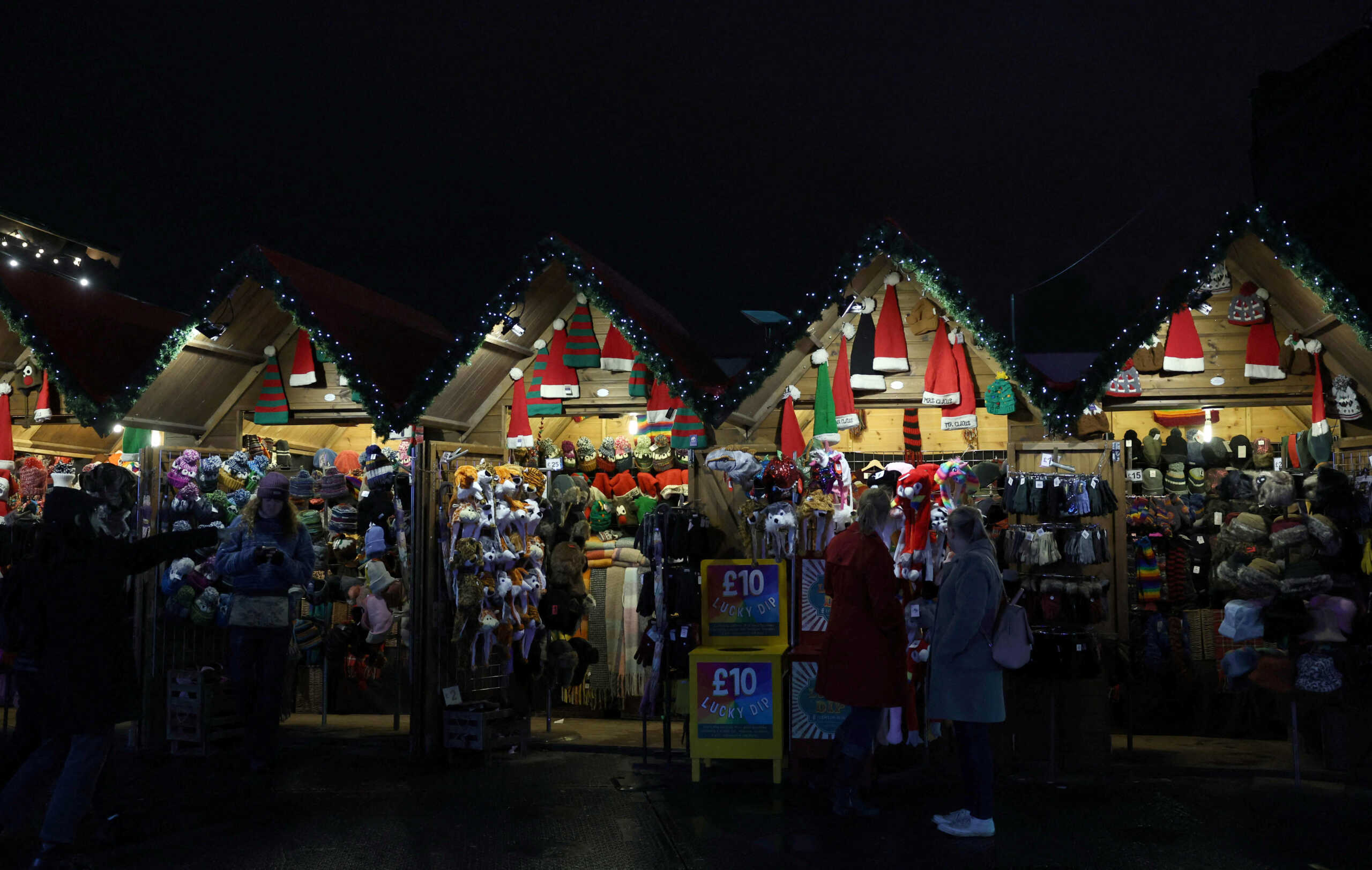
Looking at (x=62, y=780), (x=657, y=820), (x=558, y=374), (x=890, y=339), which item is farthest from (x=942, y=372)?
(x=62, y=780)

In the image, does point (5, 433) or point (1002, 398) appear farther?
point (5, 433)

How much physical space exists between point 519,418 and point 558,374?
0.48 m

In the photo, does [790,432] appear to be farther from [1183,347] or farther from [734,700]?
[1183,347]

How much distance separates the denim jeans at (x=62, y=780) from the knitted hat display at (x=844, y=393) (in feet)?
17.3

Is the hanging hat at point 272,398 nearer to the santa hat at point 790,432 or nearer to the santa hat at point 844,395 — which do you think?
the santa hat at point 790,432

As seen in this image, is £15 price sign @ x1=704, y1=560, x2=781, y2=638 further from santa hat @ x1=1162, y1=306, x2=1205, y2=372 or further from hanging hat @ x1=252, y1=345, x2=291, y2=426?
hanging hat @ x1=252, y1=345, x2=291, y2=426

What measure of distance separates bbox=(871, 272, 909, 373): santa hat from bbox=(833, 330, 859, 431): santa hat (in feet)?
0.80

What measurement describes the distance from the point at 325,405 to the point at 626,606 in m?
3.05

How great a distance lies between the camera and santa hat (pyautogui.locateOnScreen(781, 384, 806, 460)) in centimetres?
830

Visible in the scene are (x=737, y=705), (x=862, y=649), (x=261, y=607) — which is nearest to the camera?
(x=862, y=649)

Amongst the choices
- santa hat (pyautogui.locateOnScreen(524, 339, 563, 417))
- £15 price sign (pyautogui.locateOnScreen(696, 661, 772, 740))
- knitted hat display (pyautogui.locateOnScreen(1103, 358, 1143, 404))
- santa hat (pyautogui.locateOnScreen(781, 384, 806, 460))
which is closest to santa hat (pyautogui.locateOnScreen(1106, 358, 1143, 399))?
knitted hat display (pyautogui.locateOnScreen(1103, 358, 1143, 404))

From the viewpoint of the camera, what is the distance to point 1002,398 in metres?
7.88

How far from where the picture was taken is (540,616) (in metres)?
8.27

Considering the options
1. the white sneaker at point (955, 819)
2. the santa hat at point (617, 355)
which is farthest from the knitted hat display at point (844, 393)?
the white sneaker at point (955, 819)
